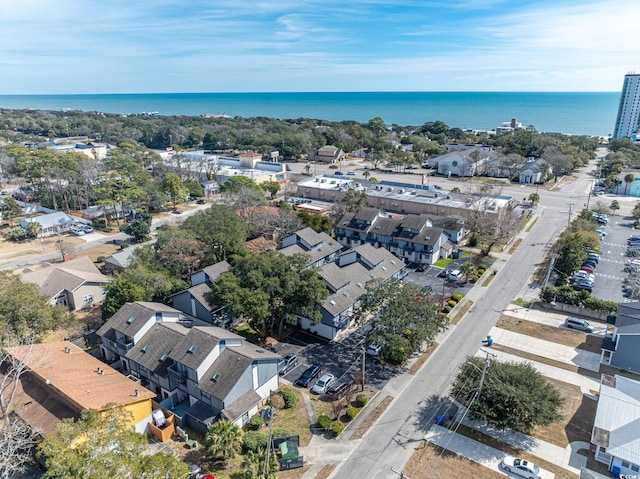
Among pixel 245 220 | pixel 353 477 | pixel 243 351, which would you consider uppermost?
pixel 245 220

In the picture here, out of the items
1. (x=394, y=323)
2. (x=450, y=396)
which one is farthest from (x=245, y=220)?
(x=450, y=396)

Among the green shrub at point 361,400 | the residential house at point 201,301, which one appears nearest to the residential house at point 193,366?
the residential house at point 201,301

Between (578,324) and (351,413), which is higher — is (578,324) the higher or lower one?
the higher one

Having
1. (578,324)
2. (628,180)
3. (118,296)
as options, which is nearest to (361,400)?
(578,324)

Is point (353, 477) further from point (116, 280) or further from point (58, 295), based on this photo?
point (58, 295)

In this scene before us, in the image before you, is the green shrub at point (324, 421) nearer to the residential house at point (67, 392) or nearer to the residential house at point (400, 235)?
the residential house at point (67, 392)

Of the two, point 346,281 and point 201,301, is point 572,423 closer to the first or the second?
point 346,281

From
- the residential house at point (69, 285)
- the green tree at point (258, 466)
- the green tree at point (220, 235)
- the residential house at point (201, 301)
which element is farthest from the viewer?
the green tree at point (220, 235)
